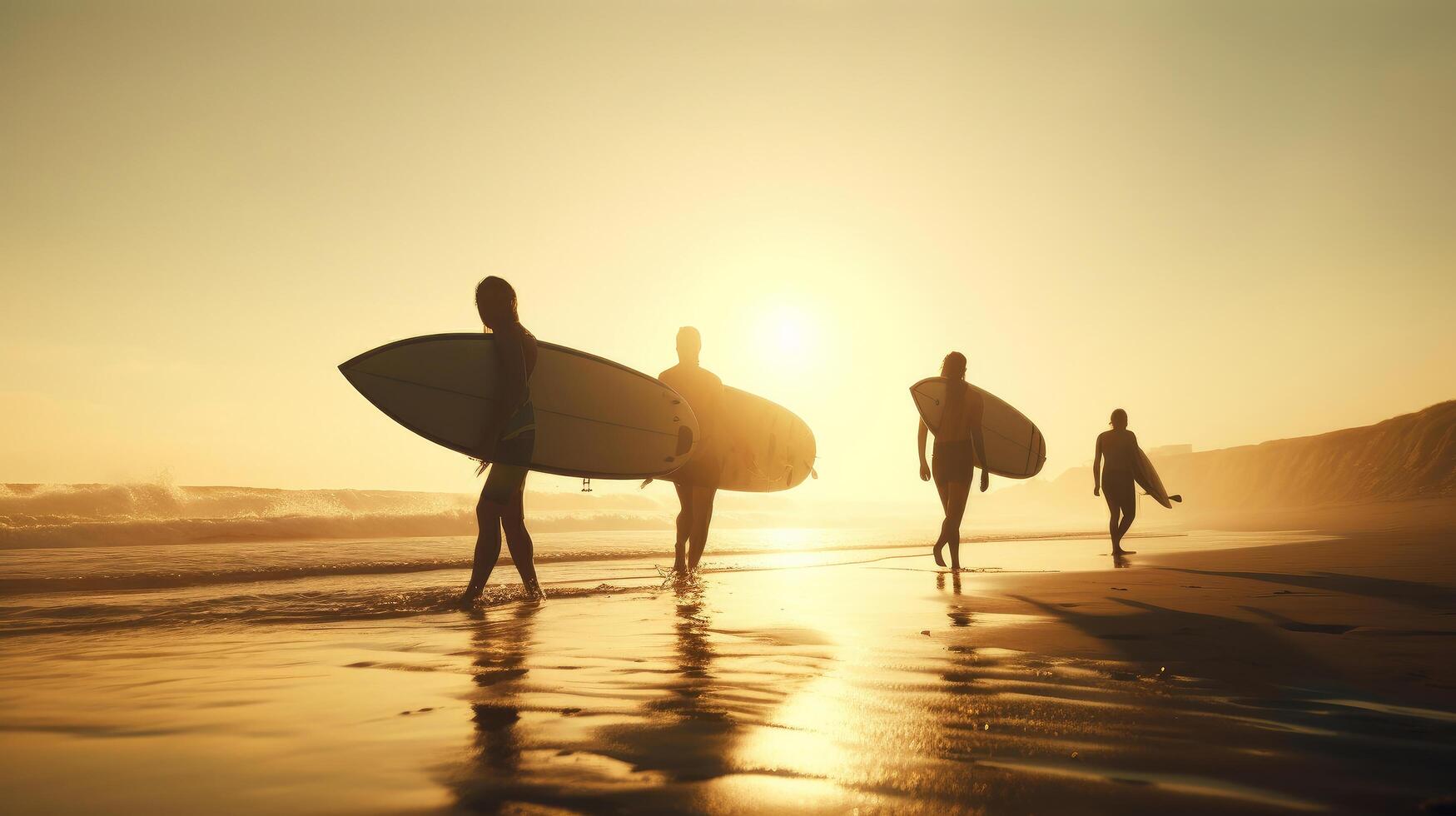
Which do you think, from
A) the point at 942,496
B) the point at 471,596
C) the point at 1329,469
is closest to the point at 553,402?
the point at 471,596

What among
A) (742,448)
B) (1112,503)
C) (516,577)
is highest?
(742,448)

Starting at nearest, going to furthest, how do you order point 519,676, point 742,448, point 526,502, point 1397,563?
1. point 519,676
2. point 1397,563
3. point 742,448
4. point 526,502

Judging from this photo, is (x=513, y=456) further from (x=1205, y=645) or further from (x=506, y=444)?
(x=1205, y=645)

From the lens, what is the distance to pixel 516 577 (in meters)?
8.16

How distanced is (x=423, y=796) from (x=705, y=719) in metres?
0.83

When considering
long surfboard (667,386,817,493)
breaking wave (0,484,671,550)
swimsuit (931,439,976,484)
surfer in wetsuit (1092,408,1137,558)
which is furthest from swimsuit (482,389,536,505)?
breaking wave (0,484,671,550)

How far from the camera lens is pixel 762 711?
2291mm

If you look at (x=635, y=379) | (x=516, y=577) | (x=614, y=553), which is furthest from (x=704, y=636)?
(x=614, y=553)

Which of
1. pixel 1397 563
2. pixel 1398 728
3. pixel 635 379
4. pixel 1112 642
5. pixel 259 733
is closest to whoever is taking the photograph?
pixel 1398 728

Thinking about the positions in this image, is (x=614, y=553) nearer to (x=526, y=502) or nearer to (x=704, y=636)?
(x=704, y=636)

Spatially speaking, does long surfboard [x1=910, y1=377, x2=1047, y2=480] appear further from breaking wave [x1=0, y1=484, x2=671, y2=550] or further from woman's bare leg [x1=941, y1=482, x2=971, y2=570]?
breaking wave [x1=0, y1=484, x2=671, y2=550]

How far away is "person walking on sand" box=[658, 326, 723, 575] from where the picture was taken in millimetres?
7648

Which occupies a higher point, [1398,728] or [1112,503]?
[1112,503]

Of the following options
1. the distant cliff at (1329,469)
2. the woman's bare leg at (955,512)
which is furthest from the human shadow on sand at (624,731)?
the distant cliff at (1329,469)
